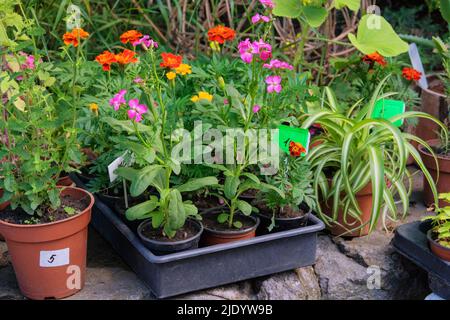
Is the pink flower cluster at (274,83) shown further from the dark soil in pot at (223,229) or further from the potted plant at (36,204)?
the potted plant at (36,204)

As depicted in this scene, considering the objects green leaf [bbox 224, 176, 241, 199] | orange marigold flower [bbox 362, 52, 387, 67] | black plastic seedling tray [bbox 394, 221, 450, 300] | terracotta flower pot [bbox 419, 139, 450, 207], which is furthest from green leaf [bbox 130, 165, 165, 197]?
terracotta flower pot [bbox 419, 139, 450, 207]

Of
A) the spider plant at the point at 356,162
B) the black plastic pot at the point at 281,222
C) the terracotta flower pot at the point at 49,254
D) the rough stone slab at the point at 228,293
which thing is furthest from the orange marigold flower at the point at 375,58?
the terracotta flower pot at the point at 49,254

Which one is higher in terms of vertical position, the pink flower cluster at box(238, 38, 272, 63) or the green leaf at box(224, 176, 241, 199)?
the pink flower cluster at box(238, 38, 272, 63)

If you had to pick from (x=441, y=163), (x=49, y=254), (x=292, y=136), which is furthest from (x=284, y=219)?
(x=441, y=163)

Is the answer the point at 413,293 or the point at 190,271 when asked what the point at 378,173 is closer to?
the point at 413,293

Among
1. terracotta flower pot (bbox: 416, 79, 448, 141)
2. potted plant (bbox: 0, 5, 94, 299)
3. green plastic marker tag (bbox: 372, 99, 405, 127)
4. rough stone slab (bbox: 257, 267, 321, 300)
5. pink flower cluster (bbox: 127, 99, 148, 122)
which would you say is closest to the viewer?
pink flower cluster (bbox: 127, 99, 148, 122)

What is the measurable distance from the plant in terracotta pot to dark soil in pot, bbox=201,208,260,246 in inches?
2.2

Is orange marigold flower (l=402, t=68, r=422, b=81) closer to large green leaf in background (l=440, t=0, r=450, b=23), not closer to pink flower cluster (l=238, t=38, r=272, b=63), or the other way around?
large green leaf in background (l=440, t=0, r=450, b=23)

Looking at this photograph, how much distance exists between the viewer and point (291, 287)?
6.70 ft

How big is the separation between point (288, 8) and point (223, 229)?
1.00 meters

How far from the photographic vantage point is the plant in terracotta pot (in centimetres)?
201

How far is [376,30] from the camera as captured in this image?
8.18 ft

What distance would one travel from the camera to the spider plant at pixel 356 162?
213cm

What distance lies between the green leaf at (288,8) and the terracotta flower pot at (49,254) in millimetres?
1101
